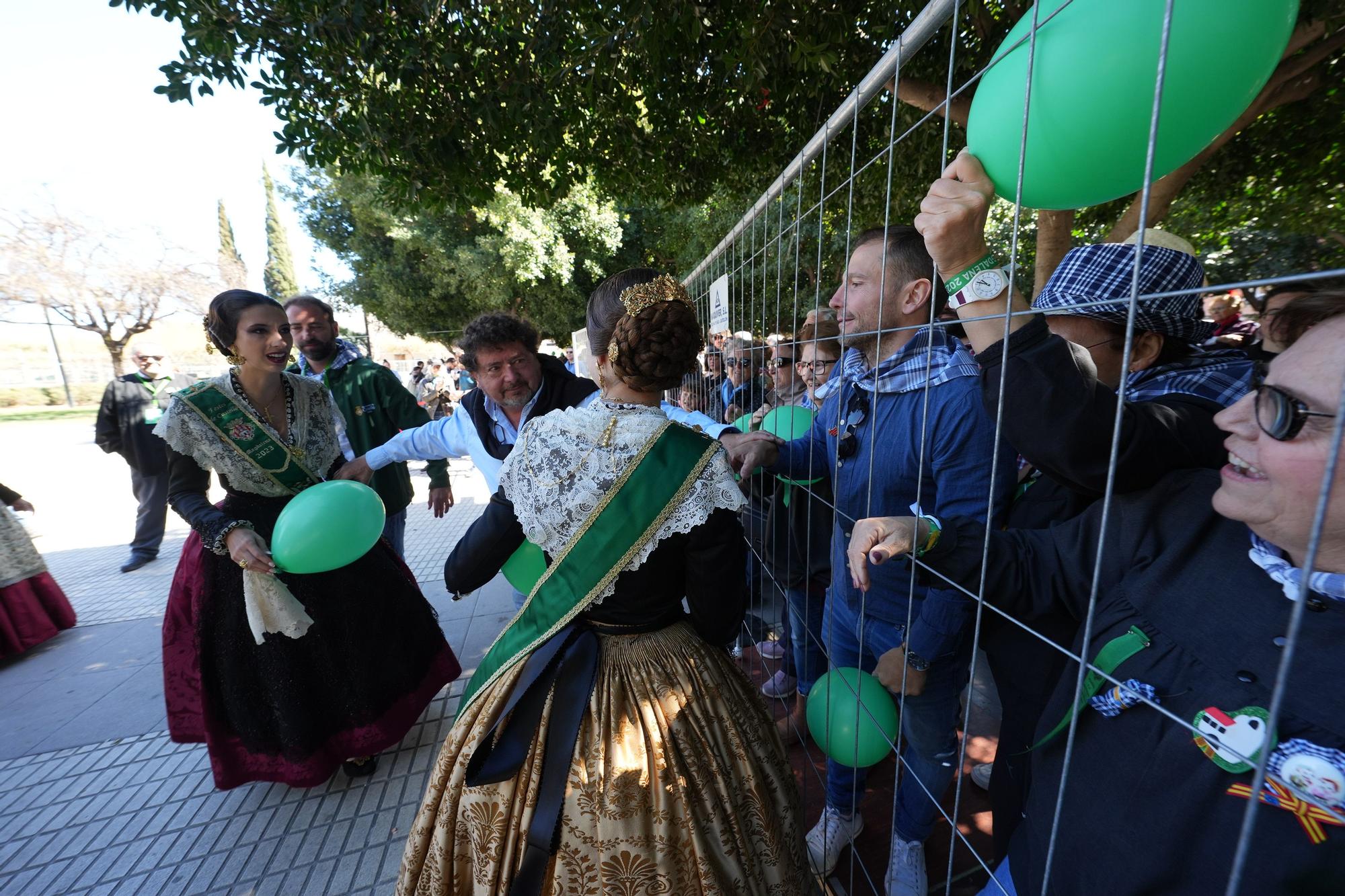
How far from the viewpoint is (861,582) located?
1.06 meters

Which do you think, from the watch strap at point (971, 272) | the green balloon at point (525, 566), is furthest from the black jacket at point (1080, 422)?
the green balloon at point (525, 566)

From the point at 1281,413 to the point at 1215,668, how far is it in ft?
1.21

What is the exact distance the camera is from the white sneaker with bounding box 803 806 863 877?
196 centimetres

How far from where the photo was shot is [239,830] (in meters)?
2.31

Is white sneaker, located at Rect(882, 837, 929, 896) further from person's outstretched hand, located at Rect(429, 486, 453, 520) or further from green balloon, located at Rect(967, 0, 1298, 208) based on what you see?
person's outstretched hand, located at Rect(429, 486, 453, 520)

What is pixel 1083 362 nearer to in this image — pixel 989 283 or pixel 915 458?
pixel 989 283

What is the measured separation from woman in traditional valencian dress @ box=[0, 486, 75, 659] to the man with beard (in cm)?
253

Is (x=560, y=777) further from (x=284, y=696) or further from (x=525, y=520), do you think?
(x=284, y=696)

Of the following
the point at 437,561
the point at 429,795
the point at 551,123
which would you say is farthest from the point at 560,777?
the point at 437,561

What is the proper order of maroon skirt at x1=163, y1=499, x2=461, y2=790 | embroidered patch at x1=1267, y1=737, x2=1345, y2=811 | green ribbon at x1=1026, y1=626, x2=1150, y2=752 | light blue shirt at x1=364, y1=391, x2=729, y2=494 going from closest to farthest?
embroidered patch at x1=1267, y1=737, x2=1345, y2=811 < green ribbon at x1=1026, y1=626, x2=1150, y2=752 < maroon skirt at x1=163, y1=499, x2=461, y2=790 < light blue shirt at x1=364, y1=391, x2=729, y2=494

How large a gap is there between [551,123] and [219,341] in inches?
82.4

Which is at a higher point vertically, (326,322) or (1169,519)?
(326,322)

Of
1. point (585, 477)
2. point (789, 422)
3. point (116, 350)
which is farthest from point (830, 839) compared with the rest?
point (116, 350)

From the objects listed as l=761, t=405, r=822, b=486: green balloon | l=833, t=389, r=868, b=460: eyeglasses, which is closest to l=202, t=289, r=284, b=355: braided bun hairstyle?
l=761, t=405, r=822, b=486: green balloon
